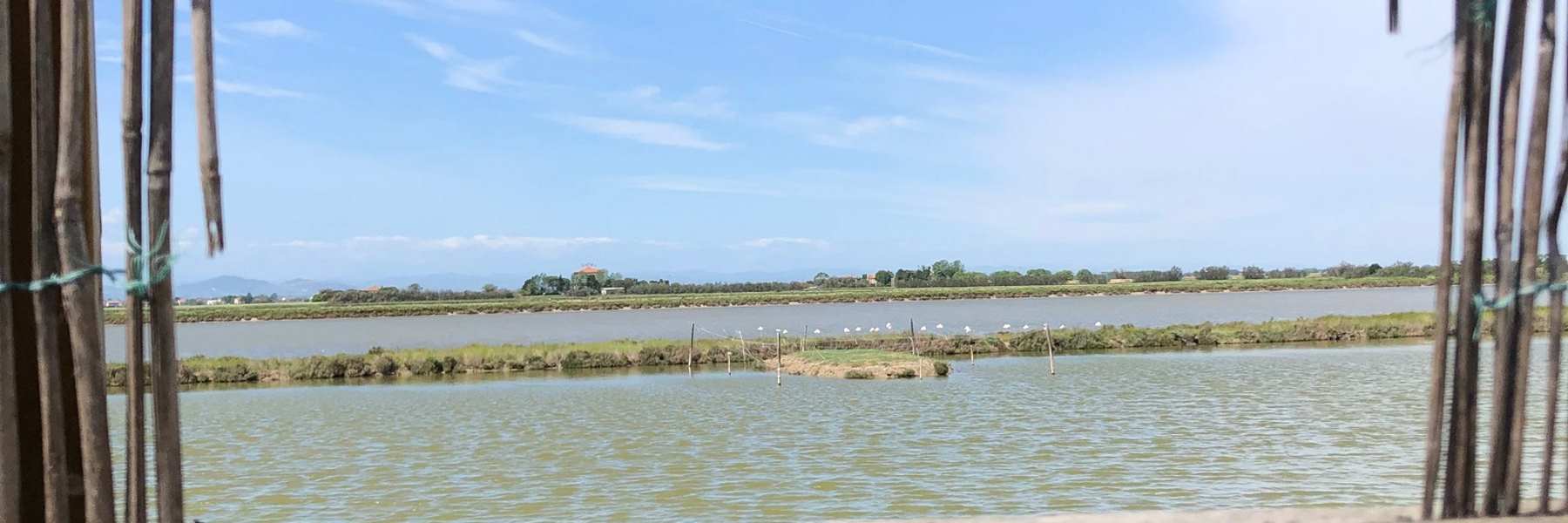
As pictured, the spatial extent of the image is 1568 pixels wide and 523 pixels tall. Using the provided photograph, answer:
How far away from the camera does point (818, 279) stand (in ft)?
457

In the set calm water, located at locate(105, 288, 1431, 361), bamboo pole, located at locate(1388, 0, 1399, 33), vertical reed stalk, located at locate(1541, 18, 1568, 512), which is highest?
bamboo pole, located at locate(1388, 0, 1399, 33)

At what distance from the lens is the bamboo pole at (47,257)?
2967 mm

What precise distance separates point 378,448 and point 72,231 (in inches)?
521

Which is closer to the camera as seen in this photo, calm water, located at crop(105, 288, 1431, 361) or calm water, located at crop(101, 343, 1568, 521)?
calm water, located at crop(101, 343, 1568, 521)

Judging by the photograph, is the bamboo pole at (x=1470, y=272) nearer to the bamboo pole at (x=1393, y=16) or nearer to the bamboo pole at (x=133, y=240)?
the bamboo pole at (x=1393, y=16)

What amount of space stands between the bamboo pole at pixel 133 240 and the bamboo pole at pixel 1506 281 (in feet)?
12.8

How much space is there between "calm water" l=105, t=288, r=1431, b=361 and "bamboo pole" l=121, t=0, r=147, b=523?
38.9 meters

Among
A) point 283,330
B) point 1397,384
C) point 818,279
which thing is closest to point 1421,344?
point 1397,384

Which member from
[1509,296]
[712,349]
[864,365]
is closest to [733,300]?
[712,349]

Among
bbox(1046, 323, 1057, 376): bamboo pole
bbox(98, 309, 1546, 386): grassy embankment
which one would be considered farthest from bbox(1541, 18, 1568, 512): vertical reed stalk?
bbox(98, 309, 1546, 386): grassy embankment

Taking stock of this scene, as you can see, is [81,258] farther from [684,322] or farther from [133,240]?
[684,322]

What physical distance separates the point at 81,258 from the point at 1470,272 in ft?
13.2

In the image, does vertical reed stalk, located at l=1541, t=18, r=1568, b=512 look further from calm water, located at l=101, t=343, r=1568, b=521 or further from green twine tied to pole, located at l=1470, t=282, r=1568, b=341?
calm water, located at l=101, t=343, r=1568, b=521

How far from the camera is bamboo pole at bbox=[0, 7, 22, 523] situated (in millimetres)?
2955
